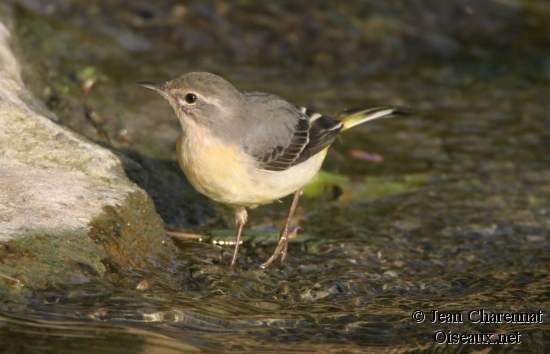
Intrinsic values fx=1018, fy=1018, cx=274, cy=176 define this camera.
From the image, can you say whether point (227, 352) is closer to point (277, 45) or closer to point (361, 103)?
point (361, 103)

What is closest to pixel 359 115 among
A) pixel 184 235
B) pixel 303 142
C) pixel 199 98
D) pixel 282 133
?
pixel 303 142

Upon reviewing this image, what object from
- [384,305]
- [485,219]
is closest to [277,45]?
[485,219]

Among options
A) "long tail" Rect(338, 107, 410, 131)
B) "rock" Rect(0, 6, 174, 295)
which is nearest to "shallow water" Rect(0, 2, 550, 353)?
"rock" Rect(0, 6, 174, 295)

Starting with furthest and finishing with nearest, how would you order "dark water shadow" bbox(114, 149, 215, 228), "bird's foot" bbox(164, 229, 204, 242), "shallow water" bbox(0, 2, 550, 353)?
1. "dark water shadow" bbox(114, 149, 215, 228)
2. "bird's foot" bbox(164, 229, 204, 242)
3. "shallow water" bbox(0, 2, 550, 353)

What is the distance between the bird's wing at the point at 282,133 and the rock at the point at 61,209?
40.7 inches

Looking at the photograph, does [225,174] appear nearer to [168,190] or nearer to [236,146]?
[236,146]

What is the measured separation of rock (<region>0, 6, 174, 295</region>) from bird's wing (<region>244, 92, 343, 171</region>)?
40.7 inches

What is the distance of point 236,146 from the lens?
7.54 metres

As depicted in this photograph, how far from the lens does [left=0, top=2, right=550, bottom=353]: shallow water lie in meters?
6.02

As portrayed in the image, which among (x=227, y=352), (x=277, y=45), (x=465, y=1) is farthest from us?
(x=465, y=1)

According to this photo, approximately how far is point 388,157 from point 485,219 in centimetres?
167

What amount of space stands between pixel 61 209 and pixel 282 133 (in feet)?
7.21

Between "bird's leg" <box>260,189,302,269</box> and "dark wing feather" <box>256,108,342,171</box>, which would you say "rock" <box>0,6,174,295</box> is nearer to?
"bird's leg" <box>260,189,302,269</box>

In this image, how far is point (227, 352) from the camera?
5691 millimetres
